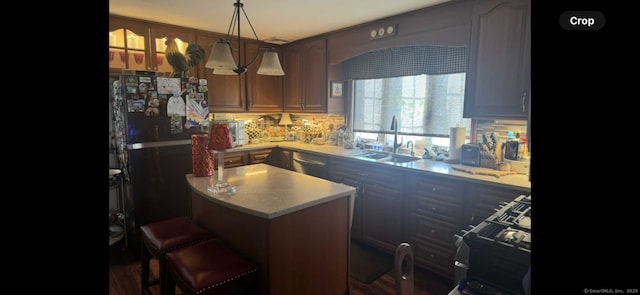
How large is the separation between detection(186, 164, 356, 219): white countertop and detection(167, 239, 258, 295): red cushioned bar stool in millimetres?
247

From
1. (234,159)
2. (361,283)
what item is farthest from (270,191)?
(234,159)

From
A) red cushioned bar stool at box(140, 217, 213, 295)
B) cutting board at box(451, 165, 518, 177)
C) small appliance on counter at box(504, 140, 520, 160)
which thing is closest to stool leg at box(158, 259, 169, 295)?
red cushioned bar stool at box(140, 217, 213, 295)

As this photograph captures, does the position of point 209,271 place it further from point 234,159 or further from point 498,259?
point 234,159

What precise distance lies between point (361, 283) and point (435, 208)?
0.79 metres

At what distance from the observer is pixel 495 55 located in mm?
2277

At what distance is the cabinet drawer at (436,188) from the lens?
Answer: 90.4 inches

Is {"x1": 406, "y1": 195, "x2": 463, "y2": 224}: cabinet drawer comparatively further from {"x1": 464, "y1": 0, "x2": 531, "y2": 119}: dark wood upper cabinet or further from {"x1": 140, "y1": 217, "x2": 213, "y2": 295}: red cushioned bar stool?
{"x1": 140, "y1": 217, "x2": 213, "y2": 295}: red cushioned bar stool

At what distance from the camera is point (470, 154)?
257 cm

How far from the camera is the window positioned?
2.94 m

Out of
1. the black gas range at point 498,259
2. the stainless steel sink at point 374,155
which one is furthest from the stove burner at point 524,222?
the stainless steel sink at point 374,155

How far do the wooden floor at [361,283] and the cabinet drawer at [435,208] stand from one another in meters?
0.47
